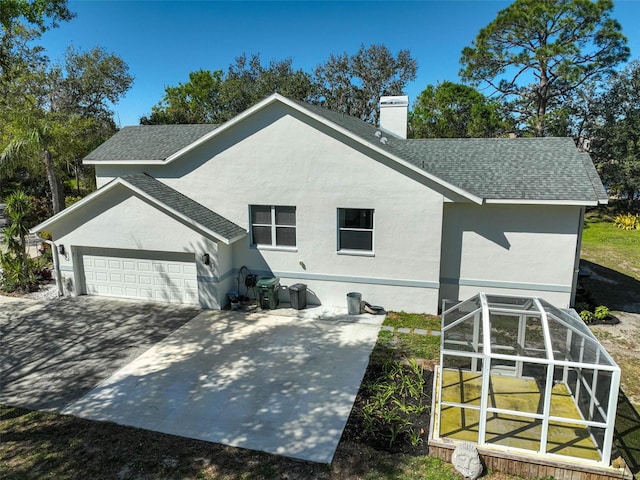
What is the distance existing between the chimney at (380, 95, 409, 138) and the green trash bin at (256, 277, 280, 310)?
11.3 meters

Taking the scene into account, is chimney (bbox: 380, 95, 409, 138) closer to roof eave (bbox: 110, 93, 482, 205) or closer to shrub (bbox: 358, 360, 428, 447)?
roof eave (bbox: 110, 93, 482, 205)

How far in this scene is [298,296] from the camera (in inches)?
551

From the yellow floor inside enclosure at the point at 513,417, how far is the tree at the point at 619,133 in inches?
1321

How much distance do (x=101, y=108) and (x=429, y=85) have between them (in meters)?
32.5

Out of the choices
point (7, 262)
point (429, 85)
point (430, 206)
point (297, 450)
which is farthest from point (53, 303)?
point (429, 85)

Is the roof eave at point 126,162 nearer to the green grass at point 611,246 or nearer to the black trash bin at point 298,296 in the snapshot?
the black trash bin at point 298,296

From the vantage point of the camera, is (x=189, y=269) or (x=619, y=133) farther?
(x=619, y=133)

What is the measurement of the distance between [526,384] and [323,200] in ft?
26.3

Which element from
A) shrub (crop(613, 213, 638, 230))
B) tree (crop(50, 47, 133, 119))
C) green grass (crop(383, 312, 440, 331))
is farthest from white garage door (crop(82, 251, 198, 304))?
shrub (crop(613, 213, 638, 230))

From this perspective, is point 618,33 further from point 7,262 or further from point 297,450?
point 7,262

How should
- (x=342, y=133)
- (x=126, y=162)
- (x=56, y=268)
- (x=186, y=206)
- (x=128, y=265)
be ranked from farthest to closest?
(x=126, y=162) → (x=56, y=268) → (x=128, y=265) → (x=186, y=206) → (x=342, y=133)

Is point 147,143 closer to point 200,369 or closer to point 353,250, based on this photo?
point 353,250

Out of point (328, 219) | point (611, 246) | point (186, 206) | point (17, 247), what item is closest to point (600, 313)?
point (328, 219)

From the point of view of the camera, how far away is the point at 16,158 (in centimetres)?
2198
